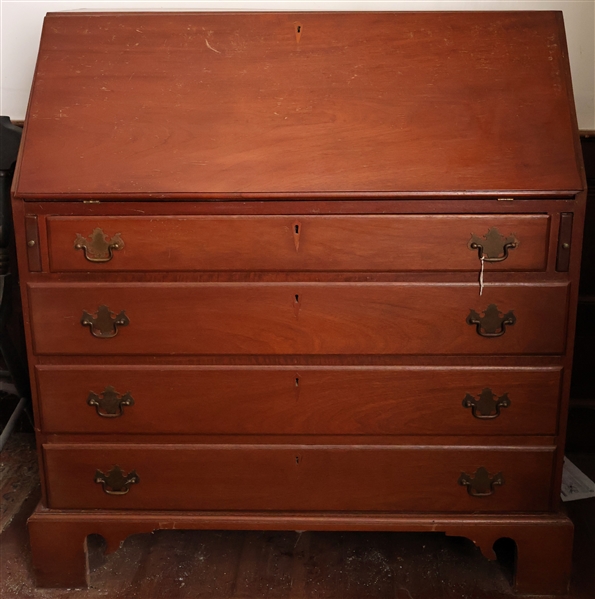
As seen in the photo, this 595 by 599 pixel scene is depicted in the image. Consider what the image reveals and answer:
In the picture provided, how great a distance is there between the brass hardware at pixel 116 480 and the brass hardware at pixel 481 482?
36.1 inches

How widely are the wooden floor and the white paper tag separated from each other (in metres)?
0.12

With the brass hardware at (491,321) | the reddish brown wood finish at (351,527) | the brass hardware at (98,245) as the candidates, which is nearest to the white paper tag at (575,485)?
the reddish brown wood finish at (351,527)

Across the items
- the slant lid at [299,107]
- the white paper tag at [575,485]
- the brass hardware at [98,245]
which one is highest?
the slant lid at [299,107]

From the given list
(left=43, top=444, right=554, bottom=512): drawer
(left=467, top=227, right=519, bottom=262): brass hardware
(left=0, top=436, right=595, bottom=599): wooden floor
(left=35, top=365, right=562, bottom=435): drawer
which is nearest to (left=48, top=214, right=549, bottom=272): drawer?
(left=467, top=227, right=519, bottom=262): brass hardware

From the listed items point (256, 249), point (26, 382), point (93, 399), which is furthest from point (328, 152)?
point (26, 382)

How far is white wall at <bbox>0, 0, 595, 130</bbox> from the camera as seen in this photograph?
225 cm

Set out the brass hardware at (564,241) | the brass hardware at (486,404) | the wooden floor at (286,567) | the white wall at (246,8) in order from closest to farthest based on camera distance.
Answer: the brass hardware at (564,241) < the brass hardware at (486,404) < the wooden floor at (286,567) < the white wall at (246,8)

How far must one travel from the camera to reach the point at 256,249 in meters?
1.62

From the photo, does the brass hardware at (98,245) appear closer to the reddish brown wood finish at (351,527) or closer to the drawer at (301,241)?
the drawer at (301,241)

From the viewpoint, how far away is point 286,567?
1970mm

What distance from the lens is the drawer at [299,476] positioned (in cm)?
176

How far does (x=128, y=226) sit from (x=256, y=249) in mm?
329

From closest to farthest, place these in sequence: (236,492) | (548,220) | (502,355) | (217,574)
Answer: (548,220) < (502,355) < (236,492) < (217,574)

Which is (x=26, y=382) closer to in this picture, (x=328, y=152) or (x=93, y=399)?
(x=93, y=399)
